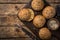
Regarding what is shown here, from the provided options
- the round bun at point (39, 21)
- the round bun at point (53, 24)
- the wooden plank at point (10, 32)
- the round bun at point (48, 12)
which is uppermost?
the round bun at point (48, 12)

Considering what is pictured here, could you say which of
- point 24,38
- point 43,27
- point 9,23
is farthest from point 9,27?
point 43,27

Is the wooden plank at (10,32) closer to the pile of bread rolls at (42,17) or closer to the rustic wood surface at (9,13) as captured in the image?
the rustic wood surface at (9,13)

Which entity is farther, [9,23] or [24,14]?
[9,23]

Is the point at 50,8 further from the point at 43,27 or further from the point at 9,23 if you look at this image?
the point at 9,23

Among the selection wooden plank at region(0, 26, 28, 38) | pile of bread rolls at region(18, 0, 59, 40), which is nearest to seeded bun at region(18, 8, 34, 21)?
pile of bread rolls at region(18, 0, 59, 40)

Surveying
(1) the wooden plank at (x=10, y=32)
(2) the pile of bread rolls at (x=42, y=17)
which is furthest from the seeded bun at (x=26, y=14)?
(1) the wooden plank at (x=10, y=32)

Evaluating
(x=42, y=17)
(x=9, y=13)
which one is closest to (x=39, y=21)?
(x=42, y=17)

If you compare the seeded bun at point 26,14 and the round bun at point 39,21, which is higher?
the seeded bun at point 26,14
